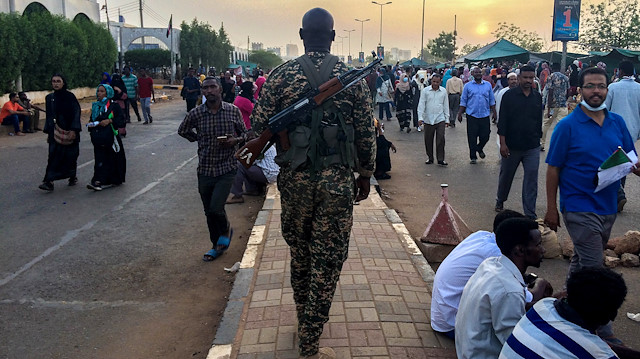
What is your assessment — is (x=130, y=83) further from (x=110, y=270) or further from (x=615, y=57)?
(x=615, y=57)

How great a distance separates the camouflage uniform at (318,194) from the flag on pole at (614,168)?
1.65m

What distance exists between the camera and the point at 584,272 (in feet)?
7.90

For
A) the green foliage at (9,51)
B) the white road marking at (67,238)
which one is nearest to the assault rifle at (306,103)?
the white road marking at (67,238)

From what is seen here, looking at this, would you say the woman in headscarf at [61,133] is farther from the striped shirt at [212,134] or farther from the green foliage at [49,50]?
the green foliage at [49,50]

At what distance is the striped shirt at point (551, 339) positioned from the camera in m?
2.26

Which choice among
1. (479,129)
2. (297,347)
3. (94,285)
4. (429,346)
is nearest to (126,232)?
(94,285)

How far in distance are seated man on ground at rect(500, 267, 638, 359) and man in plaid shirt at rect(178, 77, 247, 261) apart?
3724mm

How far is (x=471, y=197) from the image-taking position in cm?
828

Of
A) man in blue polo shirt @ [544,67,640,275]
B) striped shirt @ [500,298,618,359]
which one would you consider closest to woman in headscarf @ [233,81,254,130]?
man in blue polo shirt @ [544,67,640,275]

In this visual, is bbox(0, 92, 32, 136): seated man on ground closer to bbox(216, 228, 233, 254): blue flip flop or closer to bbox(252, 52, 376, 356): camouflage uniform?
bbox(216, 228, 233, 254): blue flip flop

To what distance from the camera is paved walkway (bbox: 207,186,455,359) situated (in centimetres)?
351

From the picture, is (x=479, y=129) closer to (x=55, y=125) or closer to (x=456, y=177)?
(x=456, y=177)

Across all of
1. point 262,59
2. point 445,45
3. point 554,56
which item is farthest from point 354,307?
point 262,59

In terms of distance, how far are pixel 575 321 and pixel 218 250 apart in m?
4.10
